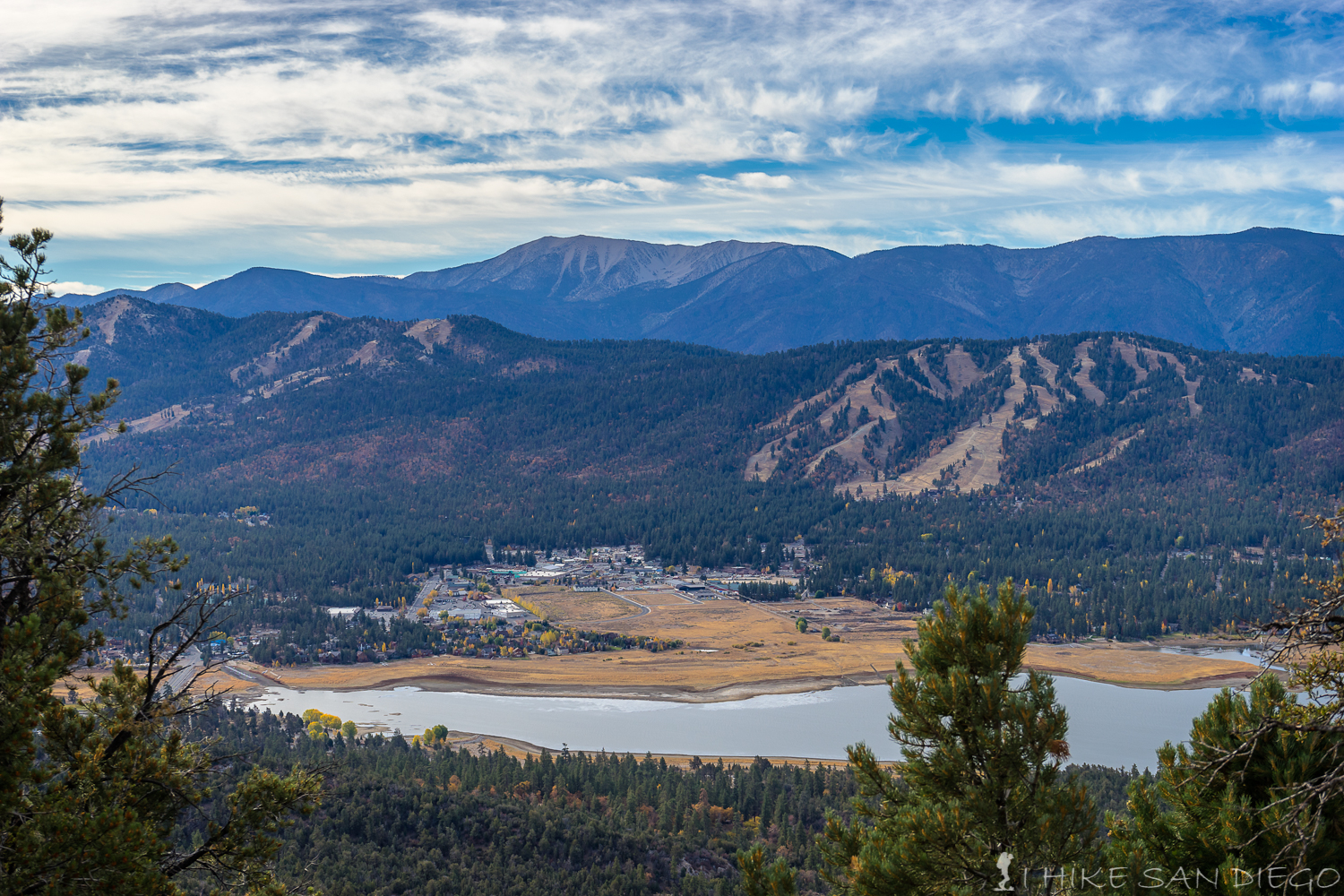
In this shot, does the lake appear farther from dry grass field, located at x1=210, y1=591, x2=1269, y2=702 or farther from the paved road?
the paved road

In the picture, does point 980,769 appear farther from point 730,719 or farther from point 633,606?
point 633,606

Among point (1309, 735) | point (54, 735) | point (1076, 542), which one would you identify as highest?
point (1309, 735)

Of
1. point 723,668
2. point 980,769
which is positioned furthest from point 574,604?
point 980,769

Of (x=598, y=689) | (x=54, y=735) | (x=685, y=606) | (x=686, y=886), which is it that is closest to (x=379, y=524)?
(x=685, y=606)

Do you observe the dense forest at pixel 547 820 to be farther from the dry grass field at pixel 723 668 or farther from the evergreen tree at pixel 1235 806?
the dry grass field at pixel 723 668

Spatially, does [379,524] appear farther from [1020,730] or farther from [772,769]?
[1020,730]

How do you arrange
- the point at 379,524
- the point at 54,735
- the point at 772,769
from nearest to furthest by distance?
Answer: the point at 54,735 < the point at 772,769 < the point at 379,524

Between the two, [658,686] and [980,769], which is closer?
[980,769]
